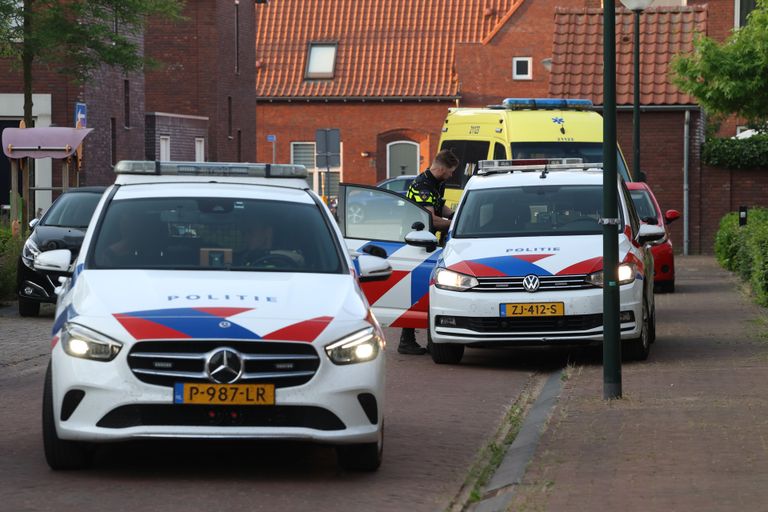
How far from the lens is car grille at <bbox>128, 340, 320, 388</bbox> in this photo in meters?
7.64

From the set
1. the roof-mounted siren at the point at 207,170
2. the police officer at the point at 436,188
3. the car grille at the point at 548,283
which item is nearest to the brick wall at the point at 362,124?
the police officer at the point at 436,188

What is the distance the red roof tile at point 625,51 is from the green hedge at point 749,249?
6102 mm

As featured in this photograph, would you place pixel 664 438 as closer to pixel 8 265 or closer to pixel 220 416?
pixel 220 416

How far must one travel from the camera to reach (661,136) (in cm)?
3359

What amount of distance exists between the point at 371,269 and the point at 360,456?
1.45 meters

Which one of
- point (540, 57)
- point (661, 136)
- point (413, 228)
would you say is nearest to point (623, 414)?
point (413, 228)

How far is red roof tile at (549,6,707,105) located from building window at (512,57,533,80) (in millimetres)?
23113

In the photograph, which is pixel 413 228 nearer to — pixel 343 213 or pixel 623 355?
pixel 343 213

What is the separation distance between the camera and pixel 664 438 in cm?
896

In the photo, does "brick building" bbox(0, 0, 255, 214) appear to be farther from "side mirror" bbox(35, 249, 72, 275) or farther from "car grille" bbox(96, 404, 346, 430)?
"car grille" bbox(96, 404, 346, 430)

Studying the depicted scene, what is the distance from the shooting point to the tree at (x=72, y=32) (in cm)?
2652

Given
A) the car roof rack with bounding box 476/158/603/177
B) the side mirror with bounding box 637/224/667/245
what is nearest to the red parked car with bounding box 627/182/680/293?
the car roof rack with bounding box 476/158/603/177

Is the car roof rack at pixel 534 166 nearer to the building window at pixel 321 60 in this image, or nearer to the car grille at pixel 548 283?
the car grille at pixel 548 283

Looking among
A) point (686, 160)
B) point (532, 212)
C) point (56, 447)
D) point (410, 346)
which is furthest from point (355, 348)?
point (686, 160)
